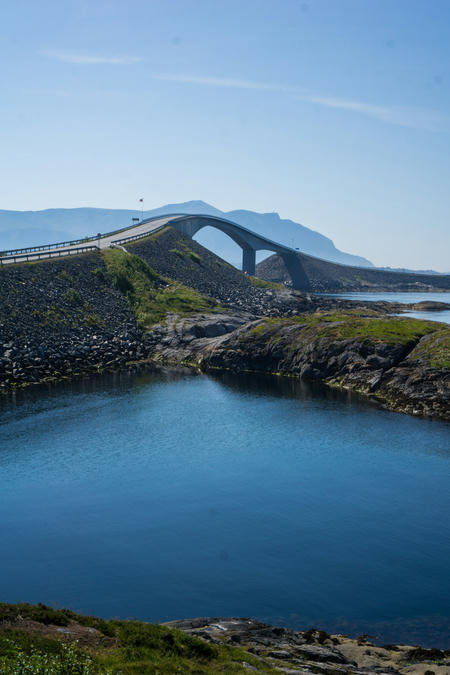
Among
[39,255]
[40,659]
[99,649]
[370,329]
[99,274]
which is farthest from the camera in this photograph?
[99,274]

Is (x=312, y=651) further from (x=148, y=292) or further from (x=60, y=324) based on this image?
(x=148, y=292)

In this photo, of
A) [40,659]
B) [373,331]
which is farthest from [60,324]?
[40,659]

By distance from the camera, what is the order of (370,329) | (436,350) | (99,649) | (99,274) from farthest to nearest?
(99,274)
(370,329)
(436,350)
(99,649)

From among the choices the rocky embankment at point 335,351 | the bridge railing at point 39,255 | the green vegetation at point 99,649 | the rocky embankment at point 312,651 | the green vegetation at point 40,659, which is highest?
the bridge railing at point 39,255

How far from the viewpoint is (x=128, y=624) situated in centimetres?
2133

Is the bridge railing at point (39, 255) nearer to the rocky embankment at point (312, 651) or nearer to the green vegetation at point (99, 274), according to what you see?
the green vegetation at point (99, 274)

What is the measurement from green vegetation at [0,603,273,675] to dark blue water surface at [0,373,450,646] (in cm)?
619

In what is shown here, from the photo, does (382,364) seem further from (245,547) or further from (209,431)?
(245,547)

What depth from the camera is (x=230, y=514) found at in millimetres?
37375

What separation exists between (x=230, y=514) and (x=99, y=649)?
1891 centimetres

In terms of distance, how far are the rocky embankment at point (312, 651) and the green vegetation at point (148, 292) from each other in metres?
80.1

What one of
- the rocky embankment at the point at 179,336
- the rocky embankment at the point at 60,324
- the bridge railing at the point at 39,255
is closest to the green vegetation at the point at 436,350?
the rocky embankment at the point at 179,336

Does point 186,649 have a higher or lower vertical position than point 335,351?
lower

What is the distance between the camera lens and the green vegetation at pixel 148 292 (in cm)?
10706
